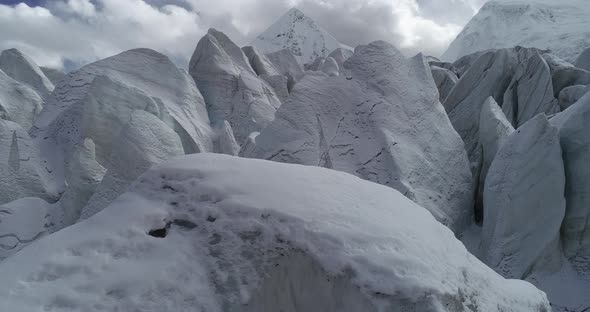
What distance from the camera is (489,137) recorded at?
28.6 ft

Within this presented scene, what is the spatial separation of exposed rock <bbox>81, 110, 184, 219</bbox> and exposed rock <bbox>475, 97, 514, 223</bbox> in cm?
646

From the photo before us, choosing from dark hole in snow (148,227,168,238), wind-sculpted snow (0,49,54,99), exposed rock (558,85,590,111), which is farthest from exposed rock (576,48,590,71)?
wind-sculpted snow (0,49,54,99)

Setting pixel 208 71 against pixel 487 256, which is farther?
pixel 208 71

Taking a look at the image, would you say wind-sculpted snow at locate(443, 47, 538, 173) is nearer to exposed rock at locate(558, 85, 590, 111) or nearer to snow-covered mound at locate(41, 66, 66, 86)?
exposed rock at locate(558, 85, 590, 111)

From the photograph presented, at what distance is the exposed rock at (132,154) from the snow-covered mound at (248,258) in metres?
4.50

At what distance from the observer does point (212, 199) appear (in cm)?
284

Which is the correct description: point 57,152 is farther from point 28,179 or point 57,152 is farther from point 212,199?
point 212,199

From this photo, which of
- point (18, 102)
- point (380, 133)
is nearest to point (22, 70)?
point (18, 102)

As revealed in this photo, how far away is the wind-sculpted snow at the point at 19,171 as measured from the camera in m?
8.18

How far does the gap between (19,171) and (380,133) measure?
7561 millimetres

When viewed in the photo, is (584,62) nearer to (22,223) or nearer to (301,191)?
(301,191)

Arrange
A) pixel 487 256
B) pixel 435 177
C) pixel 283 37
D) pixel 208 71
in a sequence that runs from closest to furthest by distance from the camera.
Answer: pixel 487 256
pixel 435 177
pixel 208 71
pixel 283 37

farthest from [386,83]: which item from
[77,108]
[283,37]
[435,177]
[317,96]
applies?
[283,37]

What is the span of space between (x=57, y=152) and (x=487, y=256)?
30.8 feet
